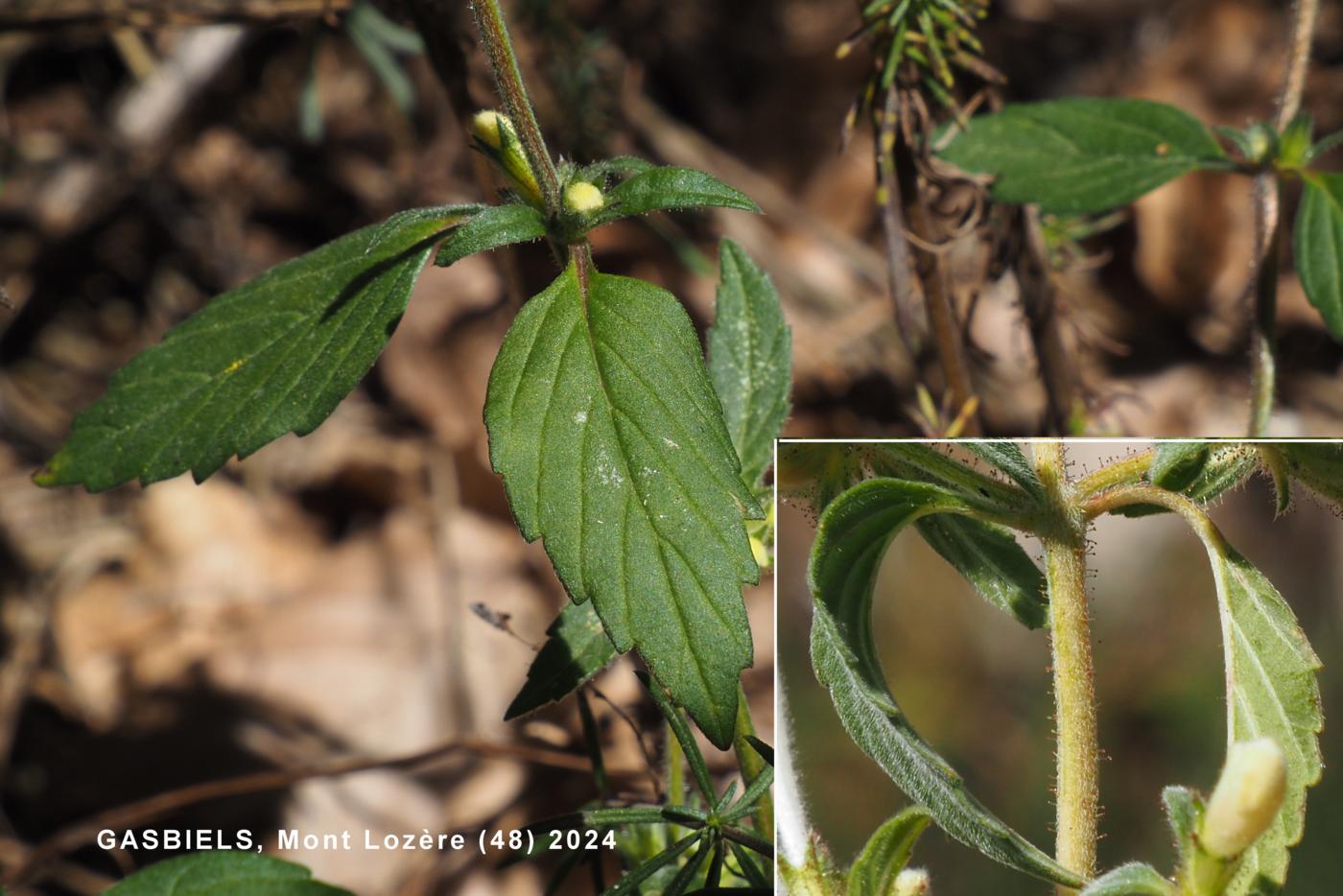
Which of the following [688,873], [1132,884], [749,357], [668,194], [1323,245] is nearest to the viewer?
[1132,884]

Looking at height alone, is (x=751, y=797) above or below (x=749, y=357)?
below

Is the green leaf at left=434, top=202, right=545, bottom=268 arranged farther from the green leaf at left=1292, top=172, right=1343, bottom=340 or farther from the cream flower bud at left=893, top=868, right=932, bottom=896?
the green leaf at left=1292, top=172, right=1343, bottom=340

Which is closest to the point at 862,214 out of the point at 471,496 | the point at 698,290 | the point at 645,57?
the point at 698,290

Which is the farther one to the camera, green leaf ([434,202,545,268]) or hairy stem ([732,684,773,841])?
hairy stem ([732,684,773,841])

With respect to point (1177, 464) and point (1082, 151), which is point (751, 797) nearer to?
point (1177, 464)

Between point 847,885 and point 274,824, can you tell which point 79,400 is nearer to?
point 274,824

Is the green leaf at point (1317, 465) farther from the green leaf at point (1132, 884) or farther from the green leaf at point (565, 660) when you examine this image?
the green leaf at point (565, 660)

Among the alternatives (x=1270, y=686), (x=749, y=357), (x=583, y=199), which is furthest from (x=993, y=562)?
(x=583, y=199)

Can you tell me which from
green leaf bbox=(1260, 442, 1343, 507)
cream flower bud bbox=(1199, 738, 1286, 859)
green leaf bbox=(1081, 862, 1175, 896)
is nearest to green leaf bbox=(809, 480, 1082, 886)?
green leaf bbox=(1081, 862, 1175, 896)
